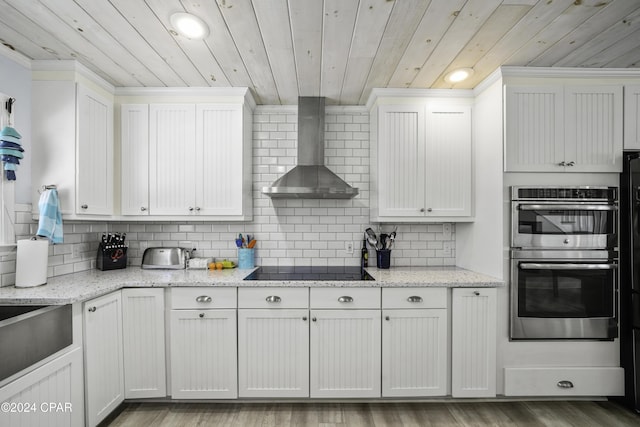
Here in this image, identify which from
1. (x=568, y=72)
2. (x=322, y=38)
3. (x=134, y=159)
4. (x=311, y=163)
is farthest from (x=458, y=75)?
(x=134, y=159)

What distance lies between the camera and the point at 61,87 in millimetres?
2244

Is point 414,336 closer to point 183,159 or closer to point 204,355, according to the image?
point 204,355

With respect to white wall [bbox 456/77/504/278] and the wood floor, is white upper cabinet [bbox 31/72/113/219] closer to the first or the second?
the wood floor

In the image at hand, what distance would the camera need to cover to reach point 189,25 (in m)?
1.77

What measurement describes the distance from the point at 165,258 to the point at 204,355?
965mm

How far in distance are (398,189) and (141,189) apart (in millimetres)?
2113

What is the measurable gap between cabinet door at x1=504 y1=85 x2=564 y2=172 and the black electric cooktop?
56.2 inches

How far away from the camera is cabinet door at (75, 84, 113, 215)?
7.49 feet

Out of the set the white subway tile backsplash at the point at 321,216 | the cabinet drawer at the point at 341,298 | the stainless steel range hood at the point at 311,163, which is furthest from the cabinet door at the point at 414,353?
the stainless steel range hood at the point at 311,163

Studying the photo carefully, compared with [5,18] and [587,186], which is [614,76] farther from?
[5,18]

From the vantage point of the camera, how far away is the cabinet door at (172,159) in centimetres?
266

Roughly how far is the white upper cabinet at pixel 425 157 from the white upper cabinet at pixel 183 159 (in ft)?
3.97

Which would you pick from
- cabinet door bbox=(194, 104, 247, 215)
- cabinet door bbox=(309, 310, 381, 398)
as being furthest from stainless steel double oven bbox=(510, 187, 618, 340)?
cabinet door bbox=(194, 104, 247, 215)

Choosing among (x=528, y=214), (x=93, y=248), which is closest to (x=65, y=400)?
(x=93, y=248)
